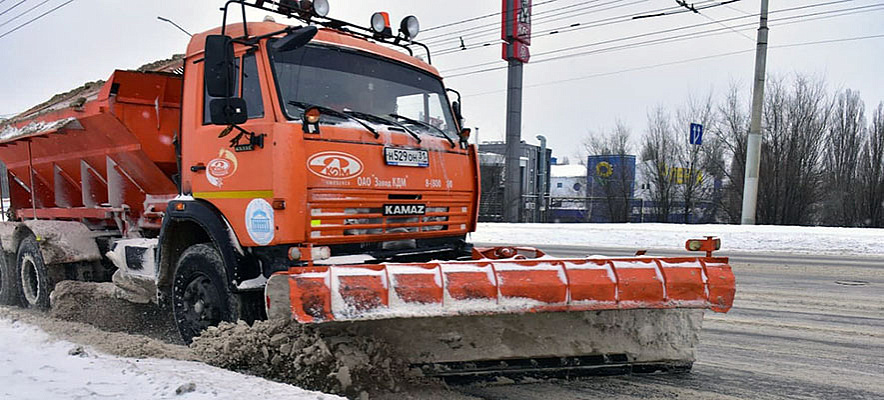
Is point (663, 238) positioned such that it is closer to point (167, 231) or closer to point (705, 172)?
point (167, 231)

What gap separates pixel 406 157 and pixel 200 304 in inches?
76.5

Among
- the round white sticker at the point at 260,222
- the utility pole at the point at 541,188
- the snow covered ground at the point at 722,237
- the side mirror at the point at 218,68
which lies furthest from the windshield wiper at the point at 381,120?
the utility pole at the point at 541,188

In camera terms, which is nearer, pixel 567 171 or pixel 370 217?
pixel 370 217

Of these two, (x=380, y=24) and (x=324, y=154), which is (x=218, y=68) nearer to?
(x=324, y=154)

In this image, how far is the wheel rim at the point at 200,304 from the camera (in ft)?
15.1

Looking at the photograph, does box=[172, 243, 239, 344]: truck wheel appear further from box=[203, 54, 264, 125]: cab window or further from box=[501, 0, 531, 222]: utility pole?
box=[501, 0, 531, 222]: utility pole

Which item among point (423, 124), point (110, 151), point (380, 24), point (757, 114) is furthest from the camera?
point (757, 114)

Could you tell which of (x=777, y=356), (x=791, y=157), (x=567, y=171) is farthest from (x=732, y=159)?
(x=567, y=171)

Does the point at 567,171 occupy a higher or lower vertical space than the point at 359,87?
lower

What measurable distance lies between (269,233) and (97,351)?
1.51 meters

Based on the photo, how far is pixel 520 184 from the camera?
131 feet

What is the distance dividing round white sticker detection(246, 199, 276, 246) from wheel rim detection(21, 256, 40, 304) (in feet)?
14.5

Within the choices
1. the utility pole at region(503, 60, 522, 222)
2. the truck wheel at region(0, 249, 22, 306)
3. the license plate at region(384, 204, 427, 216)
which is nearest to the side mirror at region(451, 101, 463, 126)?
the license plate at region(384, 204, 427, 216)

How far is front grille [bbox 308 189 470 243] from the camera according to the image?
4262 mm
